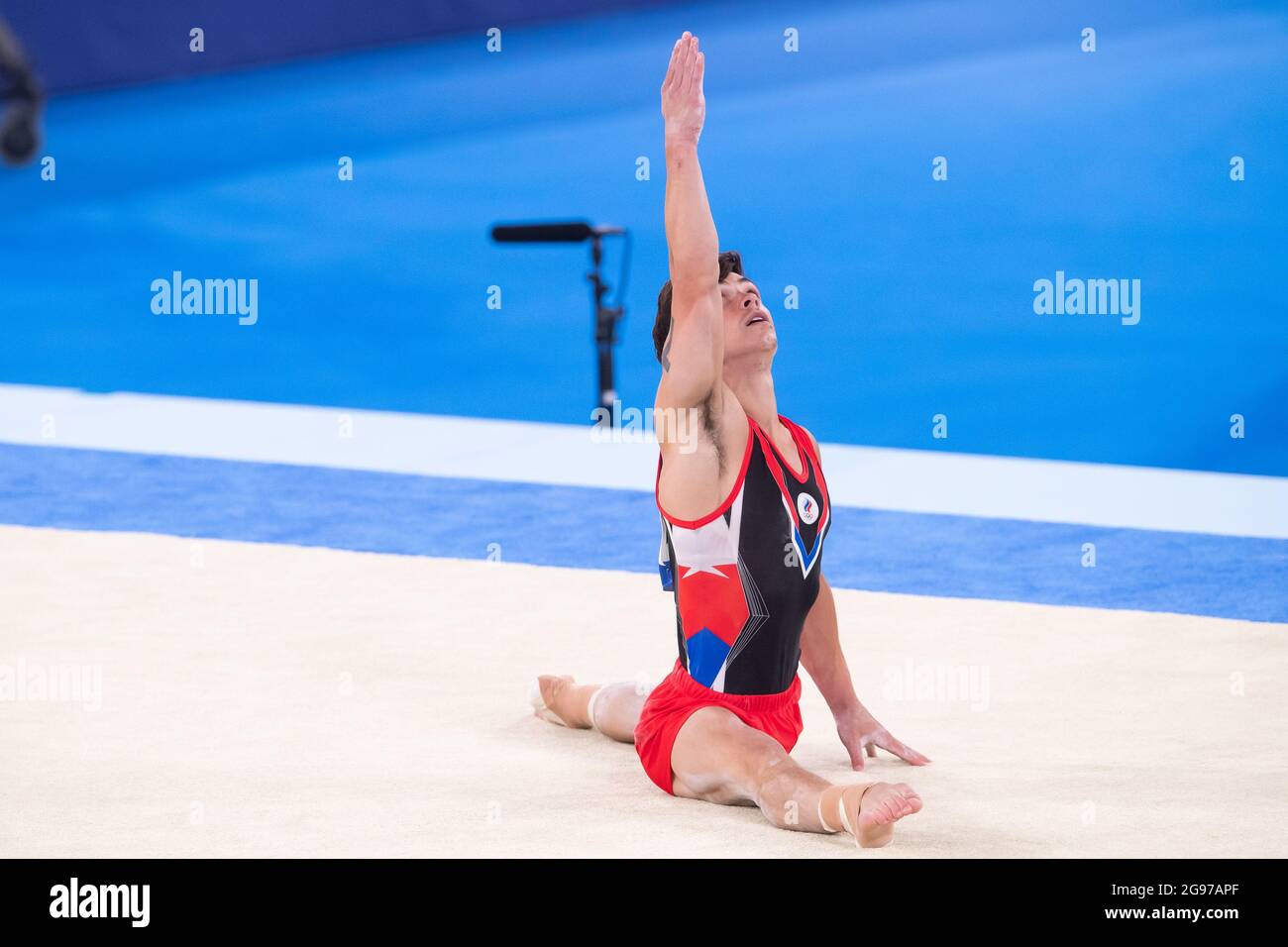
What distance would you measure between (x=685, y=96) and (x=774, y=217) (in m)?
10.0

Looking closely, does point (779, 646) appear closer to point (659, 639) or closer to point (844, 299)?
point (659, 639)

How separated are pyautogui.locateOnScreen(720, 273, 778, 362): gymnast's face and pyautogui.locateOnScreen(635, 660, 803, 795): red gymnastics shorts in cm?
A: 68

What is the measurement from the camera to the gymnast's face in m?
3.96

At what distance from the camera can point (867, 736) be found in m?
4.14

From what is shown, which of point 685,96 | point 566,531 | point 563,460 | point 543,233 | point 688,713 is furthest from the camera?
point 543,233

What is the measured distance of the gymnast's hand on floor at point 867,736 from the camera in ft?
13.5

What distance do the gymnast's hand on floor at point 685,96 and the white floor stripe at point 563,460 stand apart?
358 cm
